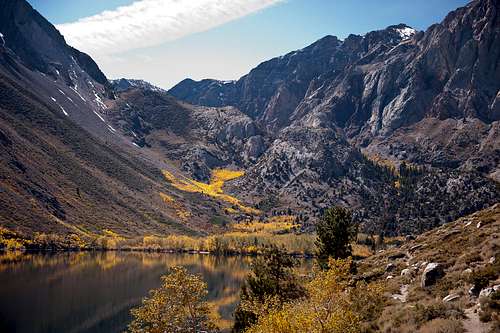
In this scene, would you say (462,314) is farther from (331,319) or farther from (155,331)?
(155,331)

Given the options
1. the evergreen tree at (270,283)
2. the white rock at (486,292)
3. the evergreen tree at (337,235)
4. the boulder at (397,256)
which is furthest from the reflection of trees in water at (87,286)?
the white rock at (486,292)

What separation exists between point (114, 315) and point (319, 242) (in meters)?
56.1

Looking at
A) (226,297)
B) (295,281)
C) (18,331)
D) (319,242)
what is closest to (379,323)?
(295,281)

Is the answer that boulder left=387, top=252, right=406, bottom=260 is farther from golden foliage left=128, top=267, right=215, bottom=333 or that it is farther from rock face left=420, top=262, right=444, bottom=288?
golden foliage left=128, top=267, right=215, bottom=333

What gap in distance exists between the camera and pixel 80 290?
125688 millimetres

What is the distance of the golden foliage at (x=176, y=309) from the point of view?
33188 mm

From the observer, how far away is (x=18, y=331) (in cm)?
8344

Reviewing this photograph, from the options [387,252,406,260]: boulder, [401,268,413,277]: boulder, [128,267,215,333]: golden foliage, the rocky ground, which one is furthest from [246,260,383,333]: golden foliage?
[387,252,406,260]: boulder

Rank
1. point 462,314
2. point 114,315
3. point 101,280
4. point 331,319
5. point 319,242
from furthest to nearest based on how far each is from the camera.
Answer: point 101,280 → point 114,315 → point 319,242 → point 462,314 → point 331,319

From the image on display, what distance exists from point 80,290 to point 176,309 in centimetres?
10342

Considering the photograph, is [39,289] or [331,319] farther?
[39,289]

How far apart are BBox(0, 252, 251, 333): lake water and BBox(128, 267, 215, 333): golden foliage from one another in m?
63.4

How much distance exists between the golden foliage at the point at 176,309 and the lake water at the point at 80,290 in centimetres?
6343

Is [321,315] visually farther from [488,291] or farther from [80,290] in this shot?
[80,290]
